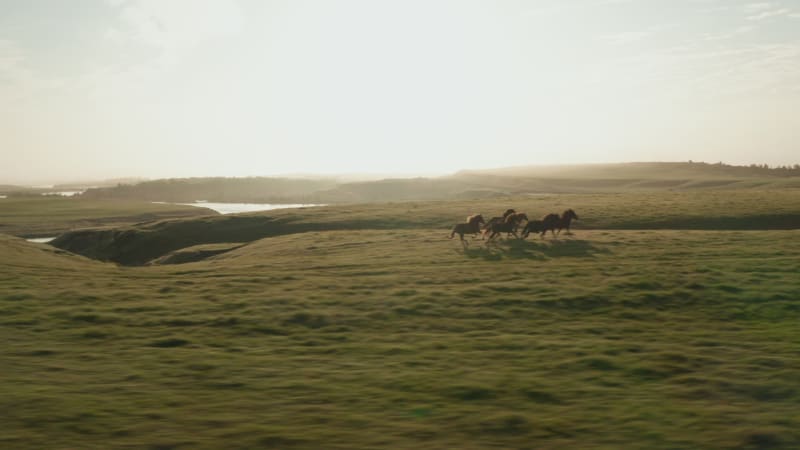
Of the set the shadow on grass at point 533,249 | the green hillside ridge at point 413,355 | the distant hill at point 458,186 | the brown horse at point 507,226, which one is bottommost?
the green hillside ridge at point 413,355

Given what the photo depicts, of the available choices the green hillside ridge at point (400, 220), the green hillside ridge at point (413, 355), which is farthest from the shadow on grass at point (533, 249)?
the green hillside ridge at point (400, 220)

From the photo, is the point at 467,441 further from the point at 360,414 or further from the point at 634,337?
the point at 634,337

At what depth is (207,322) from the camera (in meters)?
18.1

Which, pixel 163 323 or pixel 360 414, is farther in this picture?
pixel 163 323

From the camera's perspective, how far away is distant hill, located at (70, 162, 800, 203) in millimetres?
131625

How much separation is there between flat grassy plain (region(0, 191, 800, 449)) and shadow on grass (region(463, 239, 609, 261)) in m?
0.28

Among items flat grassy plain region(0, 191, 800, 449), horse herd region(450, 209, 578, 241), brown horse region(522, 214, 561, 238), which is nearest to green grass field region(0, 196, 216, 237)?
horse herd region(450, 209, 578, 241)

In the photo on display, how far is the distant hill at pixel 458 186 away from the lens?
432ft

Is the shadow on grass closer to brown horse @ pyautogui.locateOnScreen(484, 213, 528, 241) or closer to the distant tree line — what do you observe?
brown horse @ pyautogui.locateOnScreen(484, 213, 528, 241)

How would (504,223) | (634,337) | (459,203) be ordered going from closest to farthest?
(634,337), (504,223), (459,203)

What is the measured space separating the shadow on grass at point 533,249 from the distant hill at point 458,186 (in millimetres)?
80159

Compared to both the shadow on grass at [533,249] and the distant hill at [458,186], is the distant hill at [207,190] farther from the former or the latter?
the shadow on grass at [533,249]

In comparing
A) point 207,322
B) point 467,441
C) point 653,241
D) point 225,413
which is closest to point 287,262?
point 207,322

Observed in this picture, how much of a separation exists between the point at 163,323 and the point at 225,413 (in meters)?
8.11
